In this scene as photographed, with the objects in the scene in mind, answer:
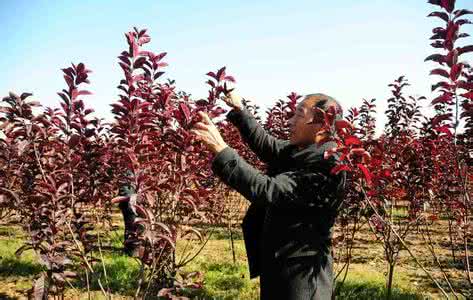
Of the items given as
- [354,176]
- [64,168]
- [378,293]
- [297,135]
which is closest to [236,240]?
[378,293]

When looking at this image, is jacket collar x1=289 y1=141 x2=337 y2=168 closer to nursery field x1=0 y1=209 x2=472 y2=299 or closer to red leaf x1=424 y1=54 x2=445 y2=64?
red leaf x1=424 y1=54 x2=445 y2=64

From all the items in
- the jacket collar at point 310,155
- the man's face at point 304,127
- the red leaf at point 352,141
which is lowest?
the jacket collar at point 310,155

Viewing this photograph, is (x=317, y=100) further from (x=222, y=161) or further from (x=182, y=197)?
(x=182, y=197)

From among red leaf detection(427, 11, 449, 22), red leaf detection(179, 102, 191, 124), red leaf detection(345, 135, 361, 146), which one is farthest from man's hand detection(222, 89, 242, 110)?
red leaf detection(427, 11, 449, 22)

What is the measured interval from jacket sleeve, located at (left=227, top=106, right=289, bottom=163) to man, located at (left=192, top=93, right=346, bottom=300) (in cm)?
48

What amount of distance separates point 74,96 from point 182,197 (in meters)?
1.31

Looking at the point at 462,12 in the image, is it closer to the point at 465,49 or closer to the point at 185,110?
the point at 465,49

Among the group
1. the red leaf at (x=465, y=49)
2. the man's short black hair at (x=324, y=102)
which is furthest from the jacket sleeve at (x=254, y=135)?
the red leaf at (x=465, y=49)

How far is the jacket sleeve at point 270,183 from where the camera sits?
2.20 metres

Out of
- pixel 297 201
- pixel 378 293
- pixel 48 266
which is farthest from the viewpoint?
pixel 378 293

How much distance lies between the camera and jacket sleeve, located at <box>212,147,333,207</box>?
2201 millimetres

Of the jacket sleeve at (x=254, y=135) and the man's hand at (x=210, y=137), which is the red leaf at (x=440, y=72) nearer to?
the jacket sleeve at (x=254, y=135)

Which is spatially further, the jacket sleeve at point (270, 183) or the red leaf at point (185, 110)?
the red leaf at point (185, 110)

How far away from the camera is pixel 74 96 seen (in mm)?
3367
